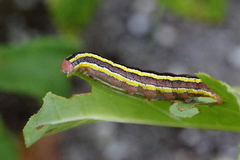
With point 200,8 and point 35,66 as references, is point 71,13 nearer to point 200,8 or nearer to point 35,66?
point 35,66

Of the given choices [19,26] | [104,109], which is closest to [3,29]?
[19,26]

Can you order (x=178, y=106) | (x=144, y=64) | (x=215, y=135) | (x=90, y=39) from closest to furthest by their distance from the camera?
(x=178, y=106), (x=215, y=135), (x=144, y=64), (x=90, y=39)

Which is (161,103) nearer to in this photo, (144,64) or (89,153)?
(89,153)

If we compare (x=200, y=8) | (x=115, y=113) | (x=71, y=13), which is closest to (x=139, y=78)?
(x=115, y=113)

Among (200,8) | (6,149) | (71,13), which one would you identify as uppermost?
(200,8)

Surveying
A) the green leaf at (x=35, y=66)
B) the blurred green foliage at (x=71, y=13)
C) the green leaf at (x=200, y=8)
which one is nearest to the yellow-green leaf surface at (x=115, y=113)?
the green leaf at (x=35, y=66)
